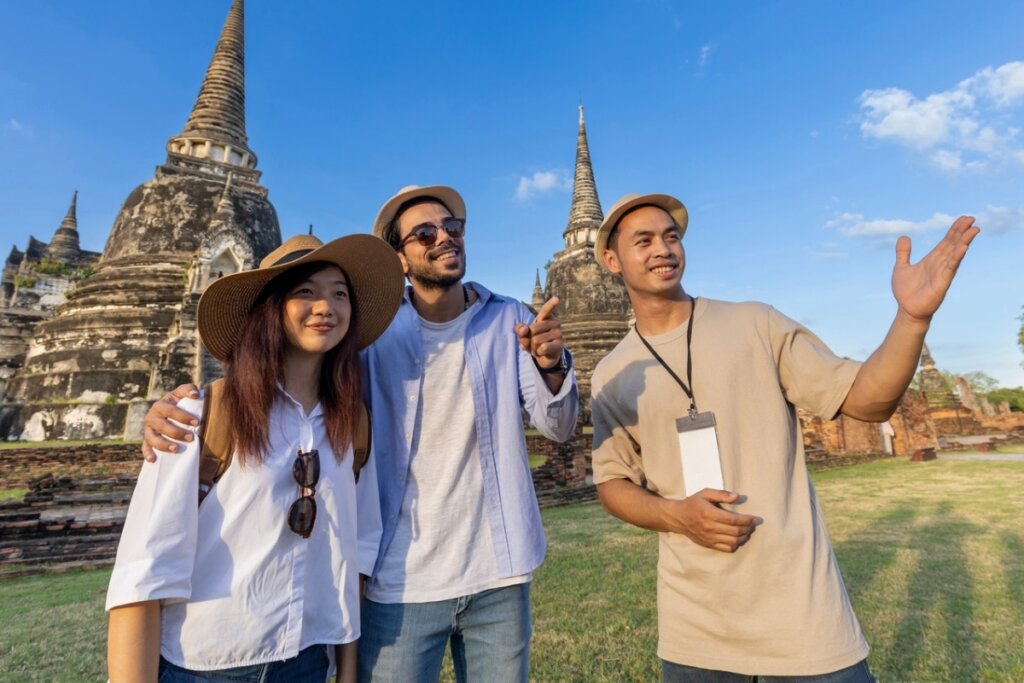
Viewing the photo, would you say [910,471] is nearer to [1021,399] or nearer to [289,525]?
[289,525]

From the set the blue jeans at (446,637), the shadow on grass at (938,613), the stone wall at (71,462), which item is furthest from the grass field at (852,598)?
the stone wall at (71,462)

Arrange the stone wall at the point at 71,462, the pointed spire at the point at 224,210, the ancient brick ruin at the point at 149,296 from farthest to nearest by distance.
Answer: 1. the pointed spire at the point at 224,210
2. the ancient brick ruin at the point at 149,296
3. the stone wall at the point at 71,462

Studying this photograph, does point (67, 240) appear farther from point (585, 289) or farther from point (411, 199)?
point (411, 199)

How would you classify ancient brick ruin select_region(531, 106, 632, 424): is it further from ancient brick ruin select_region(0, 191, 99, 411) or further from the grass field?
ancient brick ruin select_region(0, 191, 99, 411)

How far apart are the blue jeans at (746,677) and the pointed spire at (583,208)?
27787 mm

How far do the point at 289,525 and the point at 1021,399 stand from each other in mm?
42395

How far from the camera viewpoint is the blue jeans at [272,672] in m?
1.44

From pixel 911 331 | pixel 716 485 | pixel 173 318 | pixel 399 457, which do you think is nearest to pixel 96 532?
pixel 399 457

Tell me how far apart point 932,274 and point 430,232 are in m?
1.61

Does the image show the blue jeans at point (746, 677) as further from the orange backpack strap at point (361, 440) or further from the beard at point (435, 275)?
the beard at point (435, 275)

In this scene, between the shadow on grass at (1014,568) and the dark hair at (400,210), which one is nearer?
the dark hair at (400,210)

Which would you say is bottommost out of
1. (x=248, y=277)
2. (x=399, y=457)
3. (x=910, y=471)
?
(x=910, y=471)

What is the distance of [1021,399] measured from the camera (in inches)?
1266

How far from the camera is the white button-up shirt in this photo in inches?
54.1
